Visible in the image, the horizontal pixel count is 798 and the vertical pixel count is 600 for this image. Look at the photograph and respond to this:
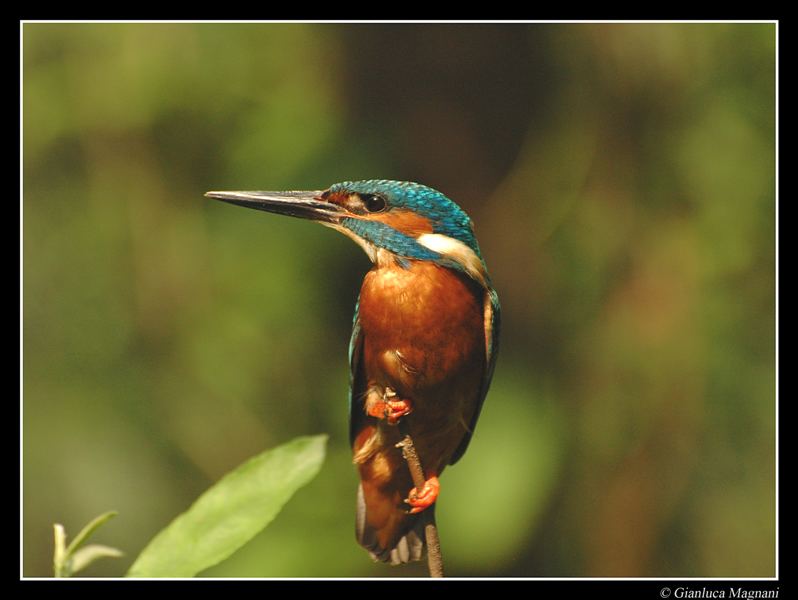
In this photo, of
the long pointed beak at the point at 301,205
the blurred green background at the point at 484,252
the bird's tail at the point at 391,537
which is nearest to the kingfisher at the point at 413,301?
the long pointed beak at the point at 301,205

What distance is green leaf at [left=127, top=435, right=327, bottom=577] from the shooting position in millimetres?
905

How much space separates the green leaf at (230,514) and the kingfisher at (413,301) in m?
0.24

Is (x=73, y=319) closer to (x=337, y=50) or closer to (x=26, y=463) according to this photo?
(x=26, y=463)

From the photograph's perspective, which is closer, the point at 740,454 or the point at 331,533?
the point at 331,533

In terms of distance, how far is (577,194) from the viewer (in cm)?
259

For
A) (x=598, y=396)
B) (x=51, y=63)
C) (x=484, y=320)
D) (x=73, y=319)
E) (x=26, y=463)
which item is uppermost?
(x=51, y=63)

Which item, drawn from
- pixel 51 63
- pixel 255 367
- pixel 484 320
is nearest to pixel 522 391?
pixel 255 367

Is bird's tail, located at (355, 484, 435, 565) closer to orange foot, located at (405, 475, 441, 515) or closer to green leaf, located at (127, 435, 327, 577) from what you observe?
orange foot, located at (405, 475, 441, 515)

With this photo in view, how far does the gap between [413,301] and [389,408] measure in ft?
0.51

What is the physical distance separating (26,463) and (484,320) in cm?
177

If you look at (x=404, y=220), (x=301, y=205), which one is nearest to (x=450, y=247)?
(x=404, y=220)

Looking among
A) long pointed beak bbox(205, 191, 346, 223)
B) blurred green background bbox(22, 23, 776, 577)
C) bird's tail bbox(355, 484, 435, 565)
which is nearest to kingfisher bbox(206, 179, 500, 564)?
long pointed beak bbox(205, 191, 346, 223)

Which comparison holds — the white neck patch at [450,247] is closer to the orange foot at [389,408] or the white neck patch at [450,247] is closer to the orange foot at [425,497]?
the orange foot at [389,408]

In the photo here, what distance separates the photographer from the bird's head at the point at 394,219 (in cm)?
122
